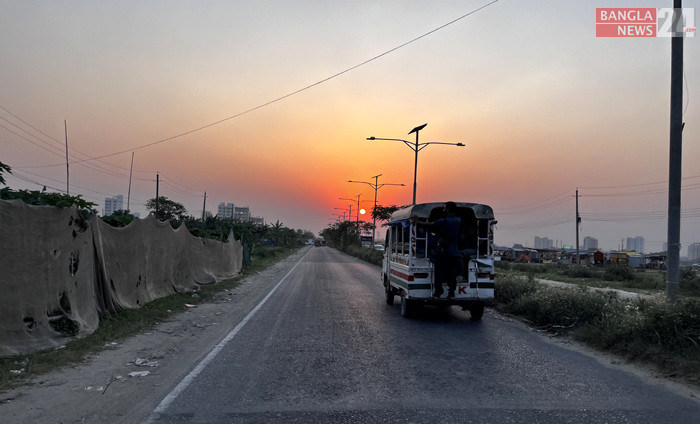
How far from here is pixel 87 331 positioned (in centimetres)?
832

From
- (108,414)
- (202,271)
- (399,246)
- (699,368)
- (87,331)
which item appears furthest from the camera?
(202,271)

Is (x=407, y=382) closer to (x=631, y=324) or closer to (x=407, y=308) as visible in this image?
(x=631, y=324)

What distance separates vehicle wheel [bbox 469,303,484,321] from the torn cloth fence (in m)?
8.05

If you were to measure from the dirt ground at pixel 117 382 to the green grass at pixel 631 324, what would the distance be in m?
6.73

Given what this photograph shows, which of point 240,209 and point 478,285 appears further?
point 240,209

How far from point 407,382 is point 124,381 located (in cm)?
356

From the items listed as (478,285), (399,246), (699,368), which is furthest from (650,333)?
(399,246)

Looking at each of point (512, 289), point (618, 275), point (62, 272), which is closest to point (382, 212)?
point (618, 275)

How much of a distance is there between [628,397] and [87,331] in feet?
27.6

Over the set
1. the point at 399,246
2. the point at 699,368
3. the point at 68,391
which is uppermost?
the point at 399,246

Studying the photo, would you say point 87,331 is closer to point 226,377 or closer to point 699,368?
point 226,377

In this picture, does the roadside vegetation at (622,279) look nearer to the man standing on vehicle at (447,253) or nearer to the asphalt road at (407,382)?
the man standing on vehicle at (447,253)

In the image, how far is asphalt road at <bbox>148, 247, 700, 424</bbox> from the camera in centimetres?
475

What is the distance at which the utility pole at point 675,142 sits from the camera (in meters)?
8.72
